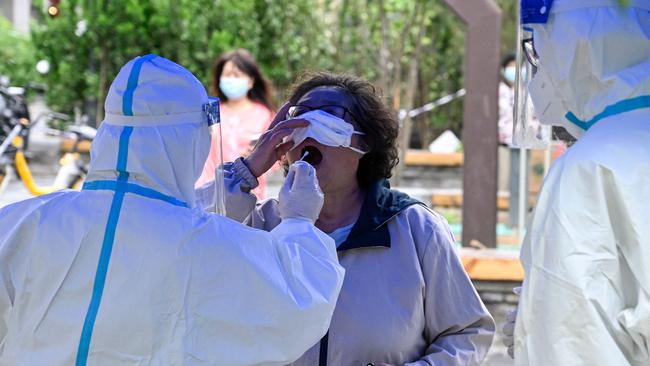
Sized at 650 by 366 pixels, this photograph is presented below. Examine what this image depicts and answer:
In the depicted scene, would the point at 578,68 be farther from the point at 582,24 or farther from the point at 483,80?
the point at 483,80

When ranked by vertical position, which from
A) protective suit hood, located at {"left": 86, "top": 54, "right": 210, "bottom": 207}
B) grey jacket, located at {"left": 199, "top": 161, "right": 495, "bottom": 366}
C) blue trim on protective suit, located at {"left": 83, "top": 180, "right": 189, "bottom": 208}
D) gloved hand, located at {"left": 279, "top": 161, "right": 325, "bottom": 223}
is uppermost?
protective suit hood, located at {"left": 86, "top": 54, "right": 210, "bottom": 207}

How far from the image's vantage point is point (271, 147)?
298cm

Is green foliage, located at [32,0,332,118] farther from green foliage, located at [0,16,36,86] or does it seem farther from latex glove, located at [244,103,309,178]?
latex glove, located at [244,103,309,178]

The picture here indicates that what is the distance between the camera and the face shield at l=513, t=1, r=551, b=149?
8.10 feet

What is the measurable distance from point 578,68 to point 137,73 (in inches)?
37.1

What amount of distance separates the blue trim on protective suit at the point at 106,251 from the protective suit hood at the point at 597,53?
0.91m

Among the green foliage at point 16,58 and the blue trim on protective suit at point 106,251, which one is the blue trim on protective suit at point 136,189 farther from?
the green foliage at point 16,58

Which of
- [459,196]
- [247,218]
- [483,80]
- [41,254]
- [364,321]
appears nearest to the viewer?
[41,254]

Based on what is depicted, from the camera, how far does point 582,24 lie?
2.14 metres

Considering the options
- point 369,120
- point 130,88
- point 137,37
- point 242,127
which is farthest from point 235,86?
point 137,37

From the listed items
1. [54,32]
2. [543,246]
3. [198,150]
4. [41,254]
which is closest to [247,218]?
[198,150]

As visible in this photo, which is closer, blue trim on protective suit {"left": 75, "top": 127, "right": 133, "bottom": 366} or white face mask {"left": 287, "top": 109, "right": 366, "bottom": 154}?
blue trim on protective suit {"left": 75, "top": 127, "right": 133, "bottom": 366}

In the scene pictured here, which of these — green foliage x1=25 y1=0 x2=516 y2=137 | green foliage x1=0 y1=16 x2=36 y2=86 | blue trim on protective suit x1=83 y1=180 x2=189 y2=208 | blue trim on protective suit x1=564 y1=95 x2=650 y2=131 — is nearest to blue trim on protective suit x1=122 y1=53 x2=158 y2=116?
blue trim on protective suit x1=83 y1=180 x2=189 y2=208

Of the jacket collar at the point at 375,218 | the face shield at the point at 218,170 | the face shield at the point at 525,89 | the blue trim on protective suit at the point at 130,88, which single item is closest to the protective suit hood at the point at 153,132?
the blue trim on protective suit at the point at 130,88
